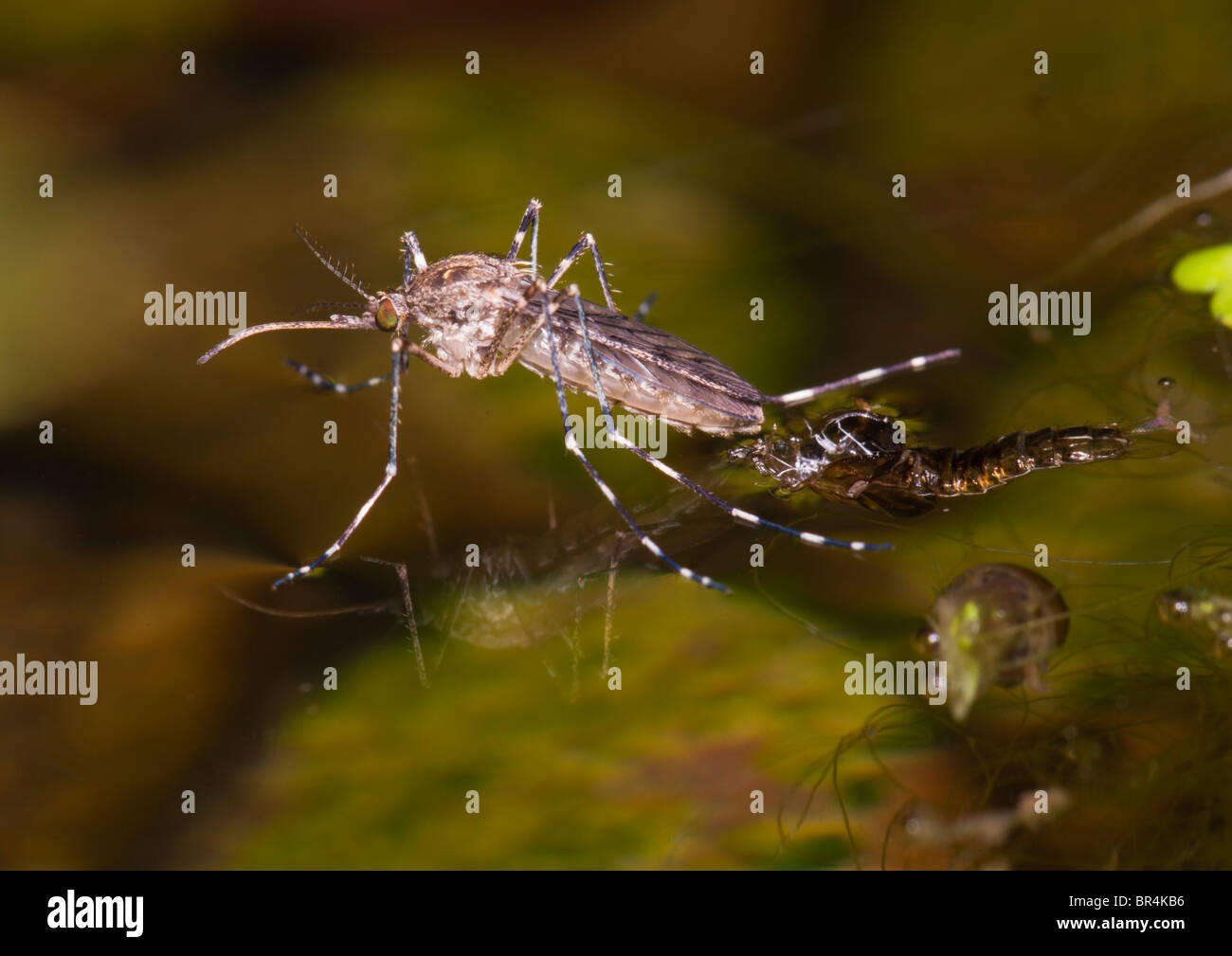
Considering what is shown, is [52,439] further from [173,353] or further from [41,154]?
[41,154]

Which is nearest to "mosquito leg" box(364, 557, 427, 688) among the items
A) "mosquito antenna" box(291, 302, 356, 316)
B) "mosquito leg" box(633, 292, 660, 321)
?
"mosquito antenna" box(291, 302, 356, 316)

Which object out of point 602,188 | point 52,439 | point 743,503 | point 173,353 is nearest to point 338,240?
point 173,353

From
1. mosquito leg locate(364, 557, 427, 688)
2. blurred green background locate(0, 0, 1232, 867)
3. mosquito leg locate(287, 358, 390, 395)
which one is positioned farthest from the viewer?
mosquito leg locate(287, 358, 390, 395)

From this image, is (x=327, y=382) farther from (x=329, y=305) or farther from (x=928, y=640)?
(x=928, y=640)

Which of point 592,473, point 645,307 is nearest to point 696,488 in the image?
point 592,473

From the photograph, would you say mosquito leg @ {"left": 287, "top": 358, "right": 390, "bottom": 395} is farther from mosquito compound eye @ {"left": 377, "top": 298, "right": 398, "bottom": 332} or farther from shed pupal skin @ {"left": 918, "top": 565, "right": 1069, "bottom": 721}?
shed pupal skin @ {"left": 918, "top": 565, "right": 1069, "bottom": 721}

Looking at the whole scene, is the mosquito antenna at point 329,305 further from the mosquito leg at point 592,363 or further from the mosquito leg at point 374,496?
the mosquito leg at point 592,363
